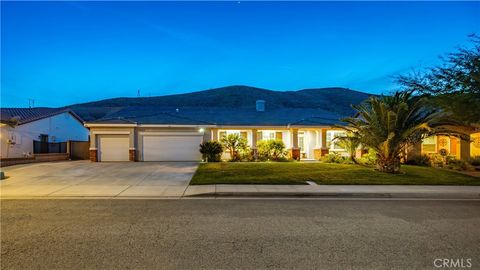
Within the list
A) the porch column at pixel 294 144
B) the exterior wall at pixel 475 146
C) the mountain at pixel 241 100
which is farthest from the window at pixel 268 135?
the mountain at pixel 241 100

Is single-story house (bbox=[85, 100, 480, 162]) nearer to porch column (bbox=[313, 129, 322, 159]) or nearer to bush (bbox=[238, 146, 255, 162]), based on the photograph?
porch column (bbox=[313, 129, 322, 159])

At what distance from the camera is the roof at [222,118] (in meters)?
21.5

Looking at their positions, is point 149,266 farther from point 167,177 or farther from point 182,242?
point 167,177

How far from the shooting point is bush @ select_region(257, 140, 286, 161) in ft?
68.4

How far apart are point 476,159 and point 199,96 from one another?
90951mm

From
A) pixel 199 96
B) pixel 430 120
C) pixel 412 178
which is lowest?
pixel 412 178

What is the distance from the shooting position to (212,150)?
19906 mm

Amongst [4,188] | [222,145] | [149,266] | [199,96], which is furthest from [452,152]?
[199,96]

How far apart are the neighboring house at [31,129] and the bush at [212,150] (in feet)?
40.8

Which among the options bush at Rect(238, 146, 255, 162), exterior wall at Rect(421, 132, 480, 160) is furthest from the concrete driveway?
exterior wall at Rect(421, 132, 480, 160)

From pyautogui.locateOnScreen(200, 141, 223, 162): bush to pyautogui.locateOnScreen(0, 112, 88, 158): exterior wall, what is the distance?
12.6m

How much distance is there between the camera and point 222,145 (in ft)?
67.3

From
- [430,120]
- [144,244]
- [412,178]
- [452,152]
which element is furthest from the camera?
[452,152]

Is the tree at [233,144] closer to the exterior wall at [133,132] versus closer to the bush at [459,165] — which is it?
the exterior wall at [133,132]
